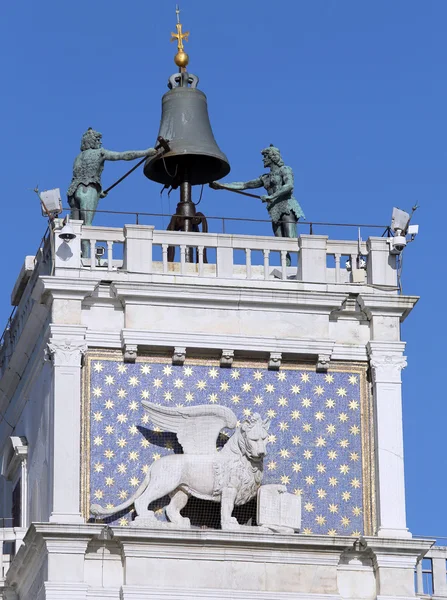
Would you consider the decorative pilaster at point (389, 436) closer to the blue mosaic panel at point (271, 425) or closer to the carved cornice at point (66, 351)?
the blue mosaic panel at point (271, 425)

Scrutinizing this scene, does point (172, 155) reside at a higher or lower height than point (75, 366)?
higher

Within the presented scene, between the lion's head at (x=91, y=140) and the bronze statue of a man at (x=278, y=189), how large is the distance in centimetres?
188

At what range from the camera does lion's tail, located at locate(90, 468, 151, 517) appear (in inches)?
1351

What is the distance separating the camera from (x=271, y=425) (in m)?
35.3

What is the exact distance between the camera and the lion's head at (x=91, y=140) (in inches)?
1474

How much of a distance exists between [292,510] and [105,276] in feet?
13.0

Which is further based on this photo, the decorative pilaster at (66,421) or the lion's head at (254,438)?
the lion's head at (254,438)

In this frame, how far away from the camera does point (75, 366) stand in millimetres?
35031

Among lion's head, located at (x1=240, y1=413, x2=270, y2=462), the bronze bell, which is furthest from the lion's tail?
the bronze bell

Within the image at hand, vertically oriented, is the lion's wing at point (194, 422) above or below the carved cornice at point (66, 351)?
below

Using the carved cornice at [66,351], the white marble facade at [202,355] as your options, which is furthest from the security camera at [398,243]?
the carved cornice at [66,351]

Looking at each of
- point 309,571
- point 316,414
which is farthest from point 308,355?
point 309,571

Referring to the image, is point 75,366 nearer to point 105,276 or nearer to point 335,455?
point 105,276

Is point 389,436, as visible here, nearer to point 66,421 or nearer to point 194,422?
point 194,422
